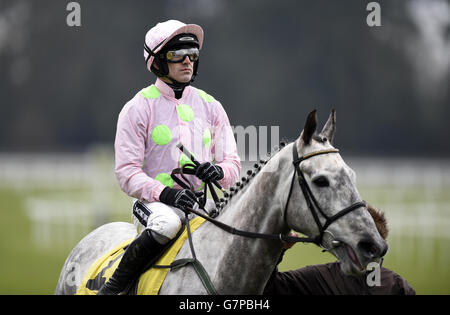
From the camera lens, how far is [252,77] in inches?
1196

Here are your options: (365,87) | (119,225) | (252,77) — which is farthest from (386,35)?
(119,225)

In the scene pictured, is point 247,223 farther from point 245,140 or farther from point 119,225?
point 119,225

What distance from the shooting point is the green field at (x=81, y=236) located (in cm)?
911

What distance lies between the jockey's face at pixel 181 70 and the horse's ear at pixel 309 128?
3.43ft

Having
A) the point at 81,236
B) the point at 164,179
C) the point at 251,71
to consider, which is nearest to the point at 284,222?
the point at 164,179

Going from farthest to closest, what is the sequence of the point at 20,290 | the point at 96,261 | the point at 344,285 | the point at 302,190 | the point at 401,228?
the point at 401,228 → the point at 20,290 → the point at 96,261 → the point at 344,285 → the point at 302,190

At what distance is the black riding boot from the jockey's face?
3.22ft

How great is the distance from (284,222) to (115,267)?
121 cm

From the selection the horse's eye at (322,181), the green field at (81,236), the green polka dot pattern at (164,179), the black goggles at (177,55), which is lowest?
the green field at (81,236)

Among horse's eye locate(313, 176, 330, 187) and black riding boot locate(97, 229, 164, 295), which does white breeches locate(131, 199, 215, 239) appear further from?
horse's eye locate(313, 176, 330, 187)

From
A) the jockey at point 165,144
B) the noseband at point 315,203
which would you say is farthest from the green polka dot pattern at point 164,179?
the noseband at point 315,203

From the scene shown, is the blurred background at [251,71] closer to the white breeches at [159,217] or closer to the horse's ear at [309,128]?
the white breeches at [159,217]

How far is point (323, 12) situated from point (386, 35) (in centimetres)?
325

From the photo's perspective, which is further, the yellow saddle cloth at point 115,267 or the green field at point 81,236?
the green field at point 81,236
